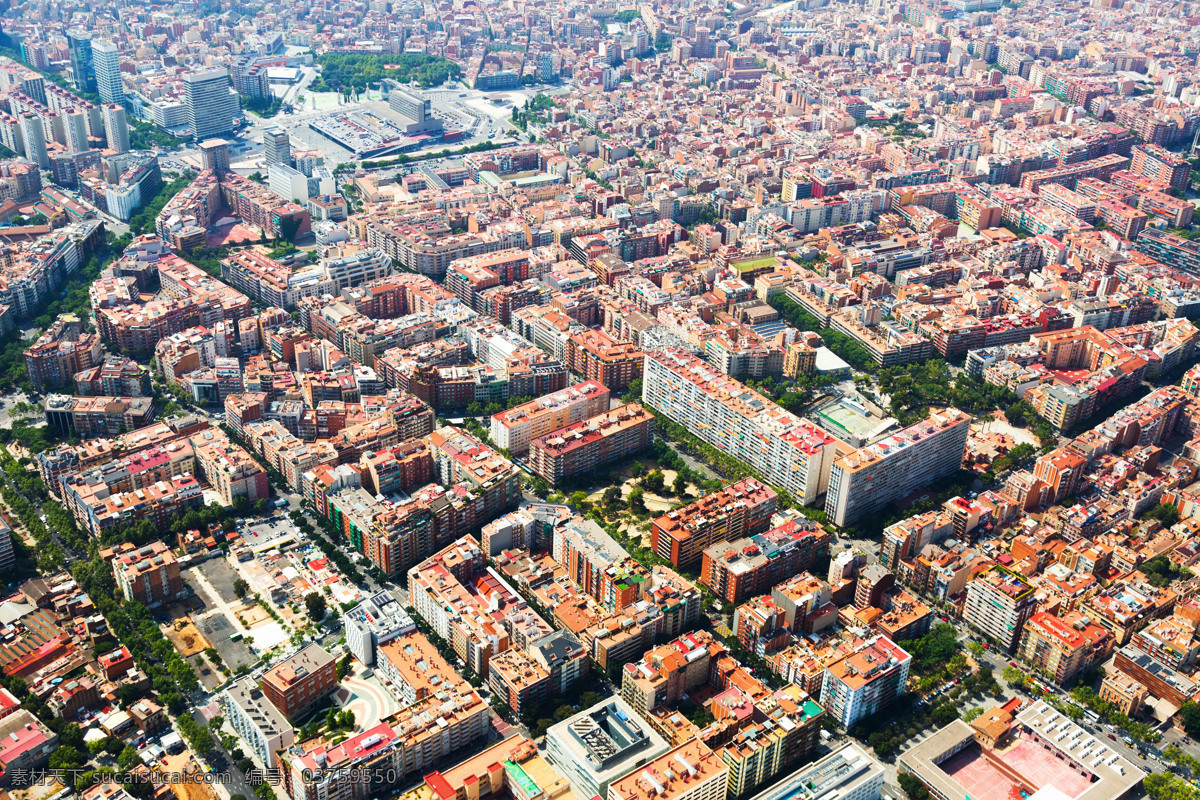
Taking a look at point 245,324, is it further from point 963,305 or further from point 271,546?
point 963,305

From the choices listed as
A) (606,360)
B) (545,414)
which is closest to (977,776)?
(545,414)

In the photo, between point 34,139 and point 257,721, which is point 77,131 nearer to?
point 34,139

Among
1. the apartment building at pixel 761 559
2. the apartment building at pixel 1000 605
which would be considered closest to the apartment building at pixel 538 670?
the apartment building at pixel 761 559

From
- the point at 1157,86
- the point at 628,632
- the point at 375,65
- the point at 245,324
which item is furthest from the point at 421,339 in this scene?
the point at 1157,86

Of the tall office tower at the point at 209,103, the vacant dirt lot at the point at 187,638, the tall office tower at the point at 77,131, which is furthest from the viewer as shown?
the tall office tower at the point at 209,103

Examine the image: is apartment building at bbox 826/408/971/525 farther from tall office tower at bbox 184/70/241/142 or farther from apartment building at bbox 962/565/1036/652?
tall office tower at bbox 184/70/241/142

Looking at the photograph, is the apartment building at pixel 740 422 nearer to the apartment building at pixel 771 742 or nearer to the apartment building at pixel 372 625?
the apartment building at pixel 771 742
